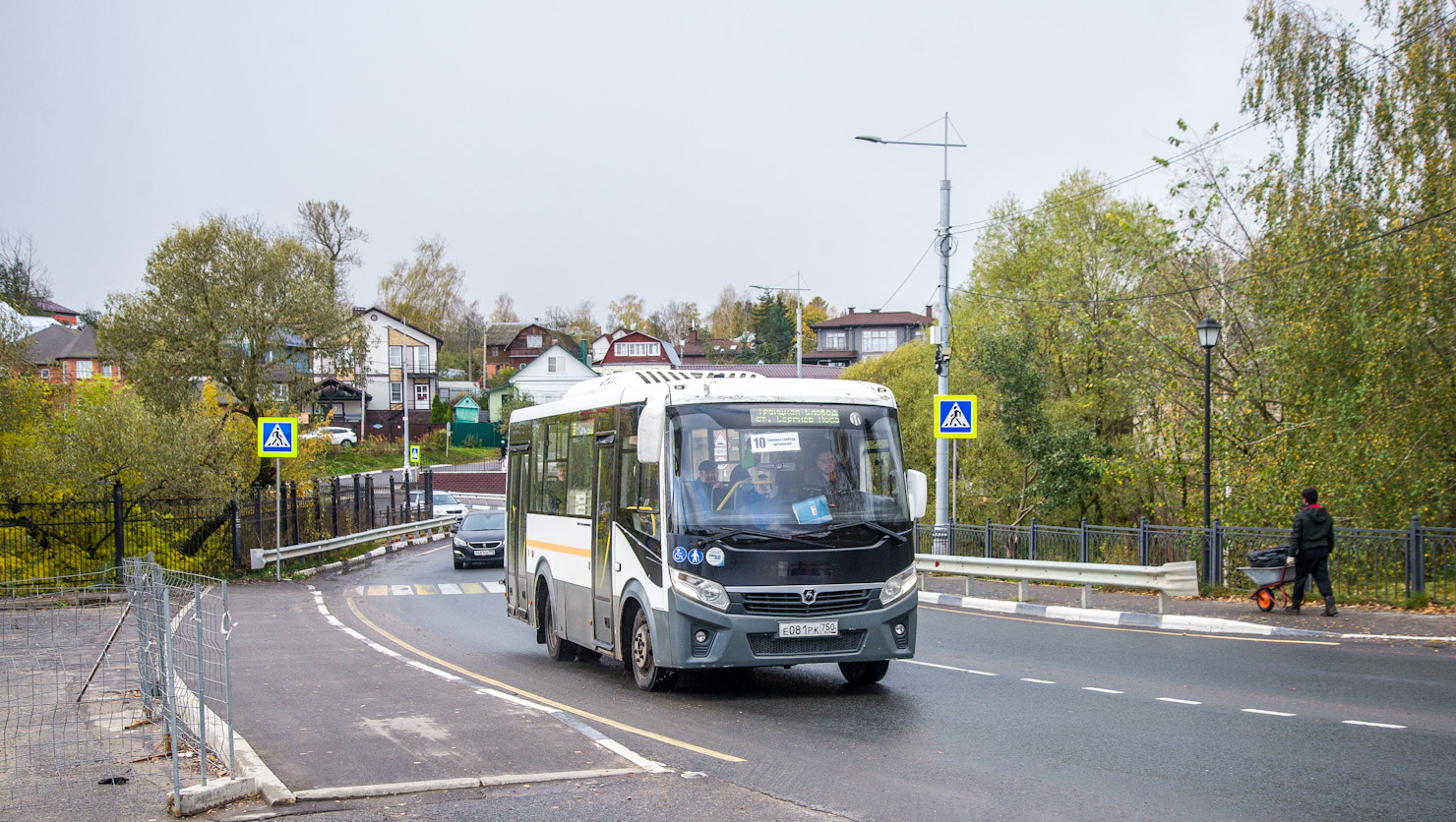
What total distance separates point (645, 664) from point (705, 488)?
6.24ft

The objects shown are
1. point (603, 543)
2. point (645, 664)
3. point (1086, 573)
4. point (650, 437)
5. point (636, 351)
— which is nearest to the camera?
point (650, 437)

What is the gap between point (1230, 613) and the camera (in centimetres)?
1628

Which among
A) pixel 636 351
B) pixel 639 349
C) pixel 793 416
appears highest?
pixel 639 349

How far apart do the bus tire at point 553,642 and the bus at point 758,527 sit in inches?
87.0

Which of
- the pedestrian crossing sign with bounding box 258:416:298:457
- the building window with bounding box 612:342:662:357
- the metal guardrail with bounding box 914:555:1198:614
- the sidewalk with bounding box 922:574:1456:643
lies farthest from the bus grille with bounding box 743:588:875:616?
the building window with bounding box 612:342:662:357

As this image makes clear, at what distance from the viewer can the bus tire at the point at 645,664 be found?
1088 centimetres

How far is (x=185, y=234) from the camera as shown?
3150 centimetres

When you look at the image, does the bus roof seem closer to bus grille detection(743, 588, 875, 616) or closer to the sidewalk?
bus grille detection(743, 588, 875, 616)

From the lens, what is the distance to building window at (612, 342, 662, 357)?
105 m

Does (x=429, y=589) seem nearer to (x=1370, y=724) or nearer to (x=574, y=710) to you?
(x=574, y=710)

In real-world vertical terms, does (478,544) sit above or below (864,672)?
below

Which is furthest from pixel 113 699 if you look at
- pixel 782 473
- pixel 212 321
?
pixel 212 321

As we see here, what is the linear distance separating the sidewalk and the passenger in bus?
8.42 m

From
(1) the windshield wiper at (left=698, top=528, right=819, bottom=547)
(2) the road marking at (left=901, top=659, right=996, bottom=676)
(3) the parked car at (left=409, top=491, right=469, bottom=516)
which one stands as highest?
(1) the windshield wiper at (left=698, top=528, right=819, bottom=547)
